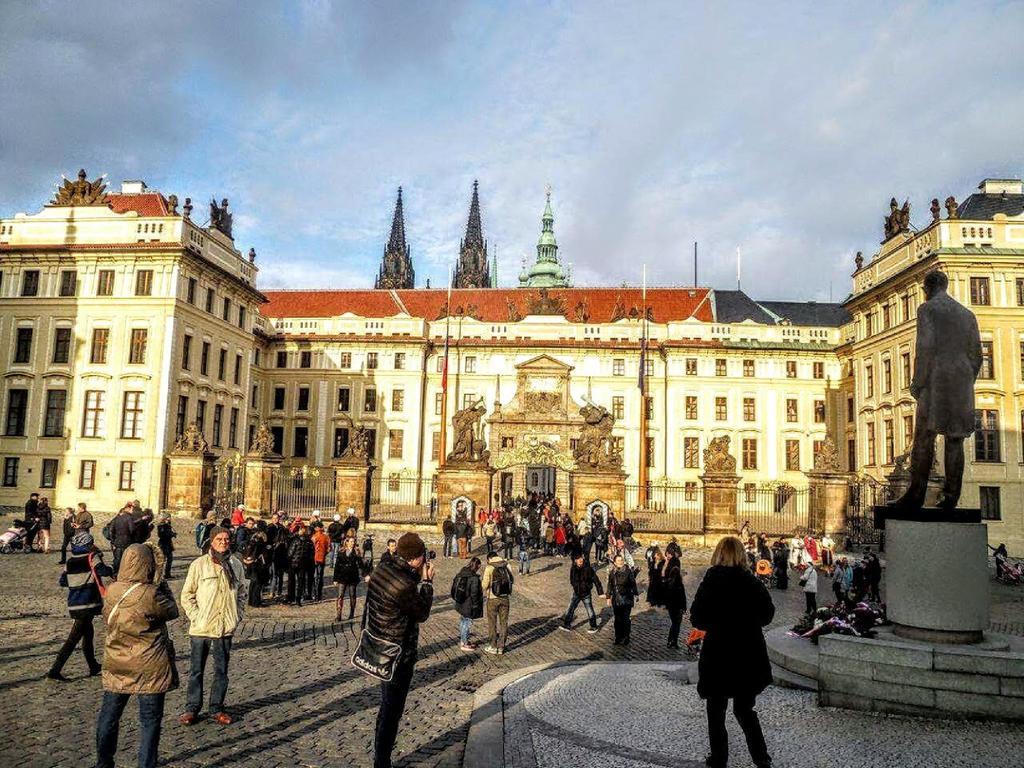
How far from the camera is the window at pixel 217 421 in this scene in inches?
1570

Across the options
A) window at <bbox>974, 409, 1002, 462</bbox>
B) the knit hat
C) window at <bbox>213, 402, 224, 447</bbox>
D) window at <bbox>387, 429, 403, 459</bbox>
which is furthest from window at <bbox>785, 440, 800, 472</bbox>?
the knit hat

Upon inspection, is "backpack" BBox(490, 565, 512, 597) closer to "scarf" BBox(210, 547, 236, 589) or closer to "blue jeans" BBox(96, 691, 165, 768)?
"scarf" BBox(210, 547, 236, 589)

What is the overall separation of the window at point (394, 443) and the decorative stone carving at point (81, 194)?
22.8m

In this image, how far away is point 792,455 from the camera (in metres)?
49.5

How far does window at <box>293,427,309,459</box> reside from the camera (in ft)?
171

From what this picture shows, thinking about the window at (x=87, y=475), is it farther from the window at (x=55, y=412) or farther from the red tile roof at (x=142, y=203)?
the red tile roof at (x=142, y=203)

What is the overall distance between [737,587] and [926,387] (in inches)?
170

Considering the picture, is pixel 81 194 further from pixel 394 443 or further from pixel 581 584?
pixel 581 584

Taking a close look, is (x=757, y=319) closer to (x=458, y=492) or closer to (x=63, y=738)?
(x=458, y=492)

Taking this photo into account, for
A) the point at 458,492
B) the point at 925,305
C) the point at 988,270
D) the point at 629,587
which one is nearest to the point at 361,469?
the point at 458,492

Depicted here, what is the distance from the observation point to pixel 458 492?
29.6m

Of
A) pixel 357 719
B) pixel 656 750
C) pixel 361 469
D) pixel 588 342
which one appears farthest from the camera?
pixel 588 342

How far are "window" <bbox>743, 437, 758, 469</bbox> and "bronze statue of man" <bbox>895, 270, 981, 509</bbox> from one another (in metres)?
42.9

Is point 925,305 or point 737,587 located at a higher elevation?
point 925,305
